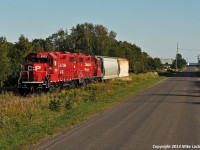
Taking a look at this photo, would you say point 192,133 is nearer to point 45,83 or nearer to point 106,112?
point 106,112

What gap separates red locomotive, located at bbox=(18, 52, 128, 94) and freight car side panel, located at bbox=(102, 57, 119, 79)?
245 centimetres

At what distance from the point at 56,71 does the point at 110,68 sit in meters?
22.6

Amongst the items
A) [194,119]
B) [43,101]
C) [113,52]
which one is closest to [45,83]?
[43,101]

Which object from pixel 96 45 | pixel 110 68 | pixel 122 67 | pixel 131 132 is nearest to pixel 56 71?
pixel 131 132

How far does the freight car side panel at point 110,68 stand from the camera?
54281 millimetres

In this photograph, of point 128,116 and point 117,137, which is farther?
point 128,116

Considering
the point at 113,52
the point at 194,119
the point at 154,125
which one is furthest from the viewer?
the point at 113,52

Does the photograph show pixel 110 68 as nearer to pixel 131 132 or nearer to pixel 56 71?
pixel 56 71

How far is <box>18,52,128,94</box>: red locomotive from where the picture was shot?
3247cm

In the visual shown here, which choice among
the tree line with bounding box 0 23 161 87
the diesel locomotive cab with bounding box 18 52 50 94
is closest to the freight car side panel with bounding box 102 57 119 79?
the diesel locomotive cab with bounding box 18 52 50 94

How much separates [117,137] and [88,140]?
3.21ft

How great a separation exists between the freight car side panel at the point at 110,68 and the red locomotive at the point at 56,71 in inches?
96.3

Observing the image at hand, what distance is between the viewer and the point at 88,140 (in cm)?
1217

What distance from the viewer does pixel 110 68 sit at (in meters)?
57.0
